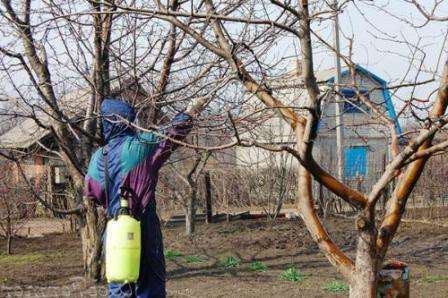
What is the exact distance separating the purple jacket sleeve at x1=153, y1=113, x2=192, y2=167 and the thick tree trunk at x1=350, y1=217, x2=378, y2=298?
1502mm

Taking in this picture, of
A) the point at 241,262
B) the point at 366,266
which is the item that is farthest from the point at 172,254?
the point at 366,266

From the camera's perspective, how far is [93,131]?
26.9 feet

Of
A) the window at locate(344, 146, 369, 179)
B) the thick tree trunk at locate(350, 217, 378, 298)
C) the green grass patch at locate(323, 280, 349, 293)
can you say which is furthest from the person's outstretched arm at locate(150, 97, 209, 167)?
the window at locate(344, 146, 369, 179)

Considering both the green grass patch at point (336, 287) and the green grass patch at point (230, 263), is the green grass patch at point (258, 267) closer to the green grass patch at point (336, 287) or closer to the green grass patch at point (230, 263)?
the green grass patch at point (230, 263)

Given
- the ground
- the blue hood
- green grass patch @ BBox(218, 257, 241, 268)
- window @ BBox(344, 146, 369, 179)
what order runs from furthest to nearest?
window @ BBox(344, 146, 369, 179), green grass patch @ BBox(218, 257, 241, 268), the ground, the blue hood

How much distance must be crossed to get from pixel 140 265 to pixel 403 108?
2.35 metres

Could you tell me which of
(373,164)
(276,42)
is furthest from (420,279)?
(373,164)

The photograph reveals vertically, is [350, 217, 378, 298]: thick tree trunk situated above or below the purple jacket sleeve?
below

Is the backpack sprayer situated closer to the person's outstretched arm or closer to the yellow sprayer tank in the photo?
the yellow sprayer tank

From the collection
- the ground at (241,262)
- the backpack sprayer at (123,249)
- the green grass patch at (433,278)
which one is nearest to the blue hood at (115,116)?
the backpack sprayer at (123,249)

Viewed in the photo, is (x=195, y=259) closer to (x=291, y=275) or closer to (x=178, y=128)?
(x=291, y=275)

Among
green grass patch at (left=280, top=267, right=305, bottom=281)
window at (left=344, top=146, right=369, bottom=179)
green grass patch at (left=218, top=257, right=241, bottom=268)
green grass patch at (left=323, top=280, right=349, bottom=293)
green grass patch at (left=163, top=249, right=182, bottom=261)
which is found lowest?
green grass patch at (left=323, top=280, right=349, bottom=293)

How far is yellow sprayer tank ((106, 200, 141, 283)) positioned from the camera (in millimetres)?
5391

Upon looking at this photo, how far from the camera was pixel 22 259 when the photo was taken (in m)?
11.6
